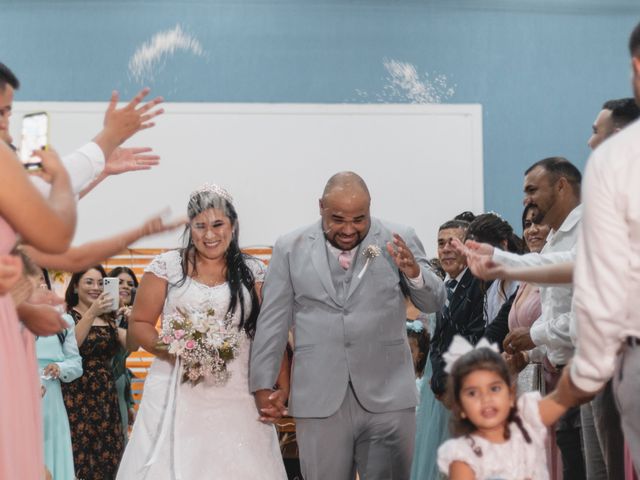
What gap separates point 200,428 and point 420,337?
2886 mm

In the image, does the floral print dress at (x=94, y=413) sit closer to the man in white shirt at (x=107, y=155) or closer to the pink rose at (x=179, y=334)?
the pink rose at (x=179, y=334)

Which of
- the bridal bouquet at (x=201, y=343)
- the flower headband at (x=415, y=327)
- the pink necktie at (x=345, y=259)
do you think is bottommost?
the flower headband at (x=415, y=327)

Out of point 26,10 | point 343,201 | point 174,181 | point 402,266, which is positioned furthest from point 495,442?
point 26,10

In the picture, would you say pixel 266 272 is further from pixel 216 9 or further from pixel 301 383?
pixel 216 9

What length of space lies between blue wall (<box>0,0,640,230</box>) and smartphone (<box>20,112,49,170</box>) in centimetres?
631

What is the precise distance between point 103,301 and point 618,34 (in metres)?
5.35

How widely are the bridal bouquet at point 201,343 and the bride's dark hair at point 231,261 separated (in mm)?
131

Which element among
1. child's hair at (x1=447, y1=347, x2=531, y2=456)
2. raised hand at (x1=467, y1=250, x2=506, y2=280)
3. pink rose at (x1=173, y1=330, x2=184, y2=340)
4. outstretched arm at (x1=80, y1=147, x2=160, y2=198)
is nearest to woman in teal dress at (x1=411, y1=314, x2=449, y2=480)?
pink rose at (x1=173, y1=330, x2=184, y2=340)

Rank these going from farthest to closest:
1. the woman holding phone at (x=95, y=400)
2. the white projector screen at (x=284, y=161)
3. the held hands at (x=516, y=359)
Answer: the white projector screen at (x=284, y=161), the woman holding phone at (x=95, y=400), the held hands at (x=516, y=359)

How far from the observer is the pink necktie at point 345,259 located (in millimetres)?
5098

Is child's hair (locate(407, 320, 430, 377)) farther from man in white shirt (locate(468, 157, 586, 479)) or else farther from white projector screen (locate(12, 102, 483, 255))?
man in white shirt (locate(468, 157, 586, 479))

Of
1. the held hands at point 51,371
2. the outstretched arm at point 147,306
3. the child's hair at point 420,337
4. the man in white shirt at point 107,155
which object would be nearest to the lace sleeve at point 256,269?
the outstretched arm at point 147,306

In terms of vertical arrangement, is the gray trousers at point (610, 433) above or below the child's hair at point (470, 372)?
below

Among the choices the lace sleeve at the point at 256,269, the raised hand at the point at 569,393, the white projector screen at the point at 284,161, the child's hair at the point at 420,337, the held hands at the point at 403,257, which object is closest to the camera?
the raised hand at the point at 569,393
